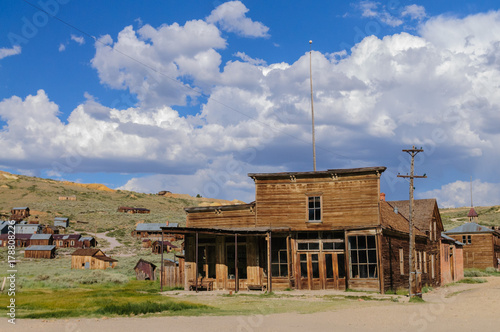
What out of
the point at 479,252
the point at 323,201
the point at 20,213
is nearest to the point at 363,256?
the point at 323,201

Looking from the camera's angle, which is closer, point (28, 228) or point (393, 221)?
point (393, 221)

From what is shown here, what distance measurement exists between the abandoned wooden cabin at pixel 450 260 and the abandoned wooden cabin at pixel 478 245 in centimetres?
865

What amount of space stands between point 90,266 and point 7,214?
59356 millimetres

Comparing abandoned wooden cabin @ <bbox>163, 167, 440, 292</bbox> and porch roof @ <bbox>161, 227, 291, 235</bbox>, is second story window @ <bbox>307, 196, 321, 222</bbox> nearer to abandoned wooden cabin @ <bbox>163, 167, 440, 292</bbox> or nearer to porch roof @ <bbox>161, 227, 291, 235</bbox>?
abandoned wooden cabin @ <bbox>163, 167, 440, 292</bbox>

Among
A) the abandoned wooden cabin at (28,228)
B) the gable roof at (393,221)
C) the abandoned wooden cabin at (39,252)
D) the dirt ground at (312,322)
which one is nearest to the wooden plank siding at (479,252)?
the gable roof at (393,221)

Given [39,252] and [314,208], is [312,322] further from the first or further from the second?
[39,252]

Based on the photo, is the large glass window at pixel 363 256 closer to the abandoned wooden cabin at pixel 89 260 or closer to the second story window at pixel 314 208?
the second story window at pixel 314 208

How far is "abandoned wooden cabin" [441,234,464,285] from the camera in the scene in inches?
1551

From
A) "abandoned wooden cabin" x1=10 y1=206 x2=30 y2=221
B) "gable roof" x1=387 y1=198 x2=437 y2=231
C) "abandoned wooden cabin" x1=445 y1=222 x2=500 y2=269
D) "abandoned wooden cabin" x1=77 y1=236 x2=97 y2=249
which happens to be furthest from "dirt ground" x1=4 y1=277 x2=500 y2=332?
"abandoned wooden cabin" x1=10 y1=206 x2=30 y2=221

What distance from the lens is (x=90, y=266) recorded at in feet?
167

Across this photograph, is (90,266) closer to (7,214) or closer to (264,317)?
(264,317)

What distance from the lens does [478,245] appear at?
178ft

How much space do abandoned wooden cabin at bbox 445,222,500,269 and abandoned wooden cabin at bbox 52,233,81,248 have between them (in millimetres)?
52701

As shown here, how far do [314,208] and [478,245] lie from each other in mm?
34451
